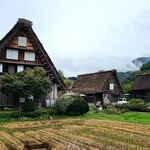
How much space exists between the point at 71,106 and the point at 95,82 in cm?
2163

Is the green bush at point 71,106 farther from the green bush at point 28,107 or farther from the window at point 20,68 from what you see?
the window at point 20,68

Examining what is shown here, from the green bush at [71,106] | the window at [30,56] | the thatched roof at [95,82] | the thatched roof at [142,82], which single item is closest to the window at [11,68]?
the window at [30,56]

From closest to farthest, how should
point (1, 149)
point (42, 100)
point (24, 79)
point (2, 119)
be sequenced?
point (1, 149) → point (2, 119) → point (24, 79) → point (42, 100)

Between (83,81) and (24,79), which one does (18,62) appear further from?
(83,81)

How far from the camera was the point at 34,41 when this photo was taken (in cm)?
4059

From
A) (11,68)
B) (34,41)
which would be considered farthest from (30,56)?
(11,68)

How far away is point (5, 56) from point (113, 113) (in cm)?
1643

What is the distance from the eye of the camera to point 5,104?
125ft

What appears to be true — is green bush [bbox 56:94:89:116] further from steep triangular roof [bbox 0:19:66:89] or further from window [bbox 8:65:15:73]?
window [bbox 8:65:15:73]

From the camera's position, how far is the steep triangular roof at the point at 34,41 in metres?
38.7

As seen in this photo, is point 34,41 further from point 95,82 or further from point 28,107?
point 95,82

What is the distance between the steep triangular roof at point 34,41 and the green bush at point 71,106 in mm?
5414

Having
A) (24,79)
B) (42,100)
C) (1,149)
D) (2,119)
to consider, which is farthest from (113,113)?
(1,149)

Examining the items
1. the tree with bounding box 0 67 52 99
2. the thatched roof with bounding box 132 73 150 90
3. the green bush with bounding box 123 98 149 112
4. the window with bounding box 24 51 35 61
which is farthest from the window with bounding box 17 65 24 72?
the thatched roof with bounding box 132 73 150 90
